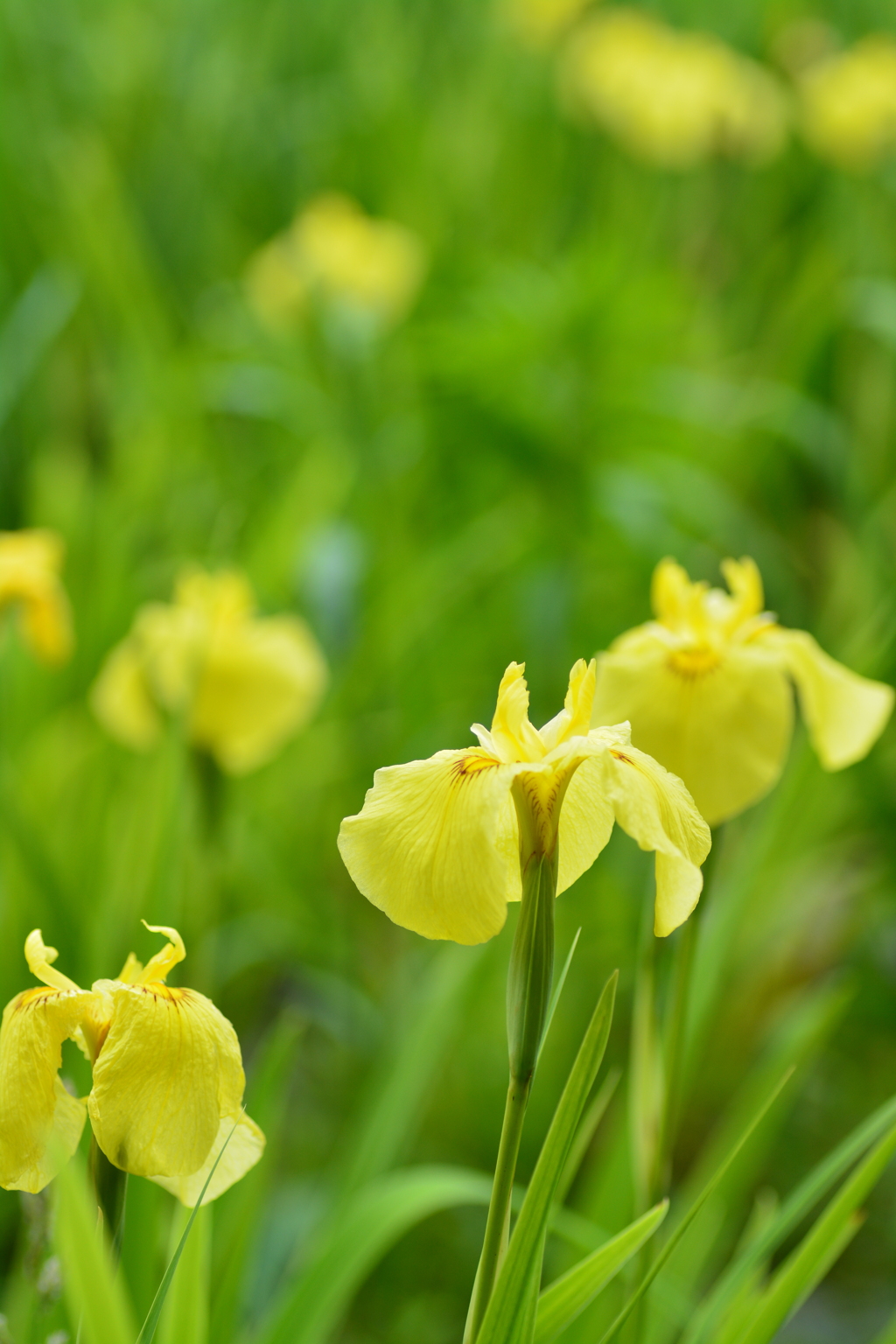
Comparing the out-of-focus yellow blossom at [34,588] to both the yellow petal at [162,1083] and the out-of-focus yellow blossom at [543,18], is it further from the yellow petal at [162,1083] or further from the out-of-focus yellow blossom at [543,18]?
the out-of-focus yellow blossom at [543,18]

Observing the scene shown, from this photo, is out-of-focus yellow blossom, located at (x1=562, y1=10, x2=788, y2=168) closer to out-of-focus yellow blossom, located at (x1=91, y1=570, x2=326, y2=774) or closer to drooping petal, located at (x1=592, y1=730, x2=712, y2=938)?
out-of-focus yellow blossom, located at (x1=91, y1=570, x2=326, y2=774)

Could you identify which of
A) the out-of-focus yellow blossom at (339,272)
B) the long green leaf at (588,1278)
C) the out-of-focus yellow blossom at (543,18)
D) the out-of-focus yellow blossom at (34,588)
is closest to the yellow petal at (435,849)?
the long green leaf at (588,1278)

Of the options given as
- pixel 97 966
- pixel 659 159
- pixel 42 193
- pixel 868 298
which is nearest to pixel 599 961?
pixel 97 966

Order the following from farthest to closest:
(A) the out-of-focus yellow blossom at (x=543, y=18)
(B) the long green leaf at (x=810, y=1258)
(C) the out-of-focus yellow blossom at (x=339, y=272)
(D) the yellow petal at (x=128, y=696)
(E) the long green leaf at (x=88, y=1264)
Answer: (A) the out-of-focus yellow blossom at (x=543, y=18) → (C) the out-of-focus yellow blossom at (x=339, y=272) → (D) the yellow petal at (x=128, y=696) → (B) the long green leaf at (x=810, y=1258) → (E) the long green leaf at (x=88, y=1264)

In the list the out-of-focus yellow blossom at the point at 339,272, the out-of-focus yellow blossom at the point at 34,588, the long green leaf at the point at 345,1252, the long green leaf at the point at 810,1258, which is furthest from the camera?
the out-of-focus yellow blossom at the point at 339,272

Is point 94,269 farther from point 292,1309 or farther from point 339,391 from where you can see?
point 292,1309

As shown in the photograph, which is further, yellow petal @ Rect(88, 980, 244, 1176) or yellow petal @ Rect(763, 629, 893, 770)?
yellow petal @ Rect(763, 629, 893, 770)

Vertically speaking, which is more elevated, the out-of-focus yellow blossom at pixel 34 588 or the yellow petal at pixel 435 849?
the yellow petal at pixel 435 849

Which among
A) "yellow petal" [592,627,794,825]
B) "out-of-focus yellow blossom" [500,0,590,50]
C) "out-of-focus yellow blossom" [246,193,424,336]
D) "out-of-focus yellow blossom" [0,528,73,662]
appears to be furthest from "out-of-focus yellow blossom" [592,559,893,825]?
"out-of-focus yellow blossom" [500,0,590,50]
